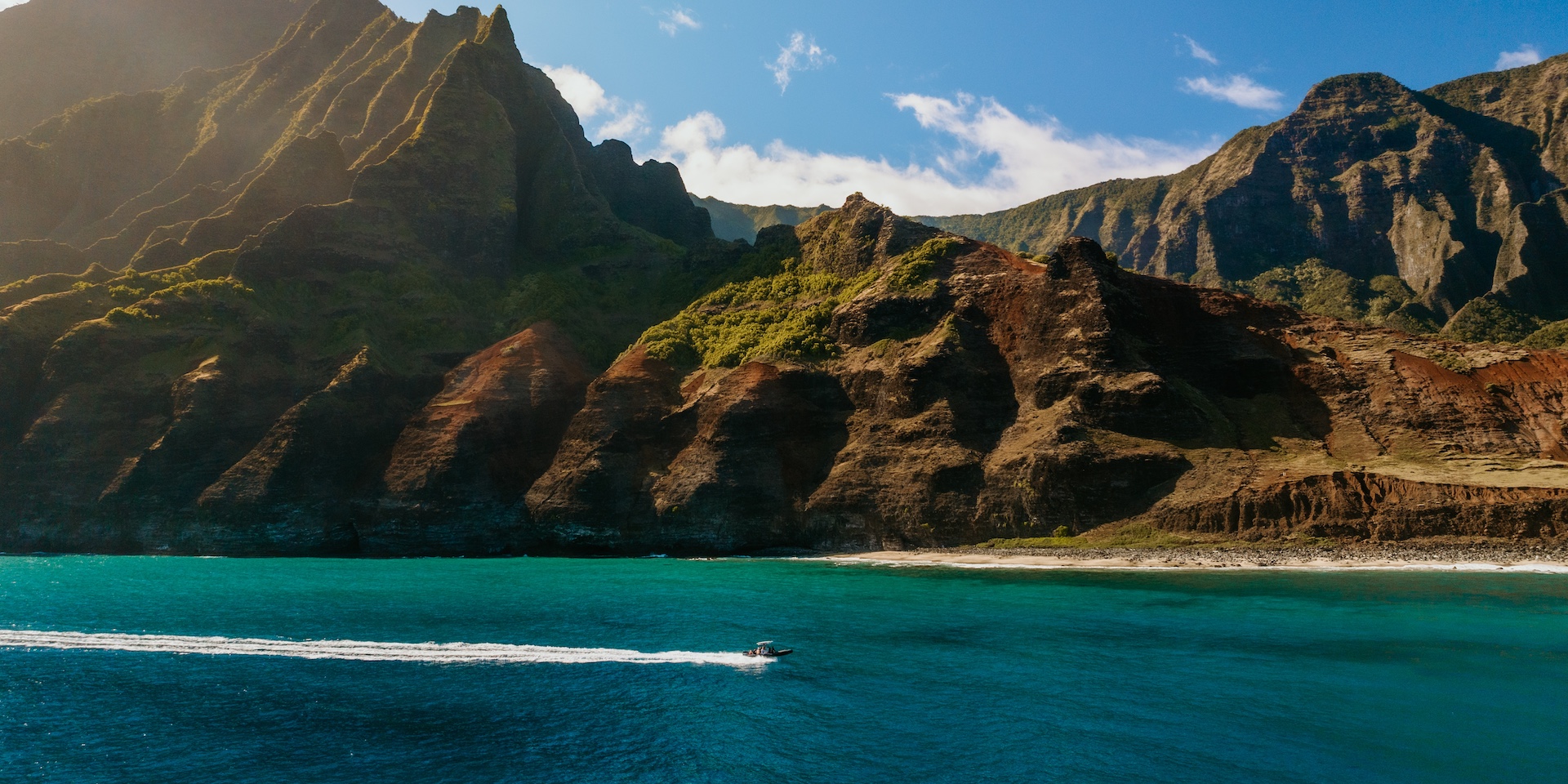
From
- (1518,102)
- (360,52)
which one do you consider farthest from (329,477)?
(1518,102)

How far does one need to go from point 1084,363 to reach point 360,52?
15738 centimetres

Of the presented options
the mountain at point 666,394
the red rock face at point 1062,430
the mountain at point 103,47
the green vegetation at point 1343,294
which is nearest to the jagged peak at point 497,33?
the mountain at point 666,394

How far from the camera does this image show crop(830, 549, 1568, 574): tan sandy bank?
2077 inches

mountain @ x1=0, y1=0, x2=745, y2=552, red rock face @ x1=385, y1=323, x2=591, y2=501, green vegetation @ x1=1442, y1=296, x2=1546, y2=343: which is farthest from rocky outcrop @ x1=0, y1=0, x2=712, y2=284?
green vegetation @ x1=1442, y1=296, x2=1546, y2=343

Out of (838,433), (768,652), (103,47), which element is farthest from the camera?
(103,47)

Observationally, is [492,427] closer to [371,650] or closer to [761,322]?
[761,322]

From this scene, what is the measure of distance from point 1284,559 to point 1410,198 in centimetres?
15225

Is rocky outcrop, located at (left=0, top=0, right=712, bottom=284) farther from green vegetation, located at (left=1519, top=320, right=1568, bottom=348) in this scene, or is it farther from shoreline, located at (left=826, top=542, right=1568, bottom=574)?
green vegetation, located at (left=1519, top=320, right=1568, bottom=348)

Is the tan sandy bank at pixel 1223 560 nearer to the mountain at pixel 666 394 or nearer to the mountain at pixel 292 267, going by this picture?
the mountain at pixel 666 394

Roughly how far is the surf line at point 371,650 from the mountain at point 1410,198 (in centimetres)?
14759

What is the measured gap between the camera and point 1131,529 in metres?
67.3

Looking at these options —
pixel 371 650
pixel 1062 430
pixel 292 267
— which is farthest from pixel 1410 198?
pixel 371 650

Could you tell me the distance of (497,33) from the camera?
143875 mm

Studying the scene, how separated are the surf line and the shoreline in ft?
117
